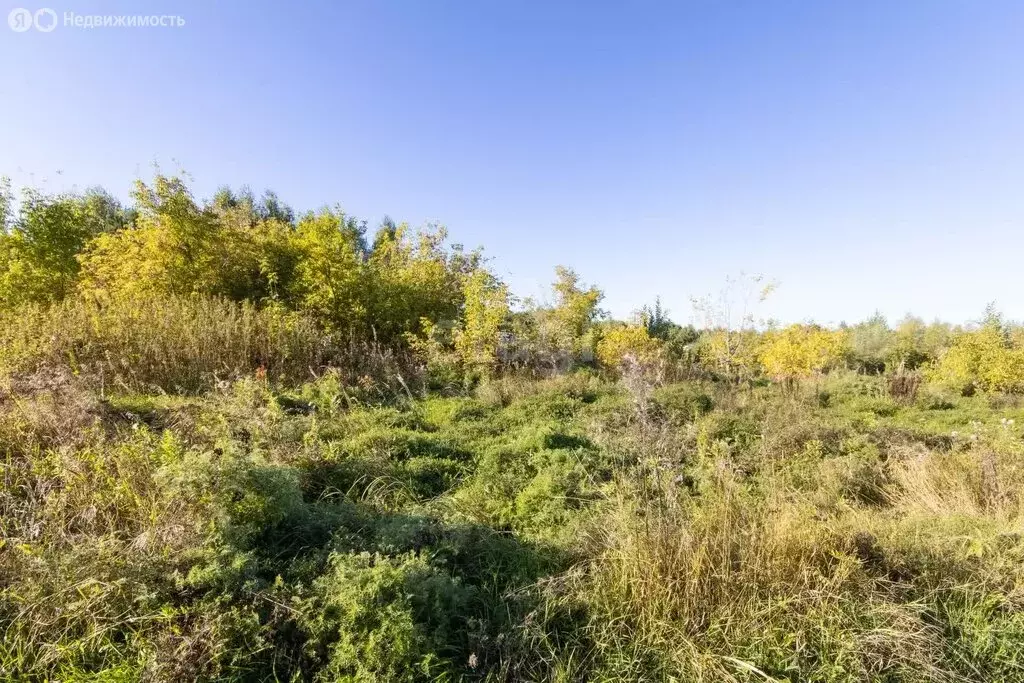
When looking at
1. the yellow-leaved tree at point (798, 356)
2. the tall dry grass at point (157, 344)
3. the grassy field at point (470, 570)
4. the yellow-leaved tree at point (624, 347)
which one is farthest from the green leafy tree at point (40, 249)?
the yellow-leaved tree at point (798, 356)

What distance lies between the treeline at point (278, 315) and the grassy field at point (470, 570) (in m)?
2.49

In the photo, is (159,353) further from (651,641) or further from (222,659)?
(651,641)

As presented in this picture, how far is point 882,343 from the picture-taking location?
55.0 ft

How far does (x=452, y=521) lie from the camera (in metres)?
3.27

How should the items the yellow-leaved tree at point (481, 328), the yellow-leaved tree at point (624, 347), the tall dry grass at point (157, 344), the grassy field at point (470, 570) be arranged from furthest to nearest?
the yellow-leaved tree at point (624, 347) → the yellow-leaved tree at point (481, 328) → the tall dry grass at point (157, 344) → the grassy field at point (470, 570)

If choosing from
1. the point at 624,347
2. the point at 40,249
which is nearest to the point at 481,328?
the point at 624,347

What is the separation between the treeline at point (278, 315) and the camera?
654cm

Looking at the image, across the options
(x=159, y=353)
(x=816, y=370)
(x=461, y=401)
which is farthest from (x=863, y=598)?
(x=816, y=370)

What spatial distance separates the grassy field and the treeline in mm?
2493

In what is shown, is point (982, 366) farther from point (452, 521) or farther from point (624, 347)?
point (452, 521)

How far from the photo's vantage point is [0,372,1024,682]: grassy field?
198 centimetres

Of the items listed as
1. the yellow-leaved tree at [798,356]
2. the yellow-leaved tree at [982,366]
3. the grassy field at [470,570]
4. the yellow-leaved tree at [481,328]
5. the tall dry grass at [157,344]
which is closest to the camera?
the grassy field at [470,570]

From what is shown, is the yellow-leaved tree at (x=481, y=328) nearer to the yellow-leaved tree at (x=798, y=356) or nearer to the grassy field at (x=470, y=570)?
the grassy field at (x=470, y=570)

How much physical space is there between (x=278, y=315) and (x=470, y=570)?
21.9ft
